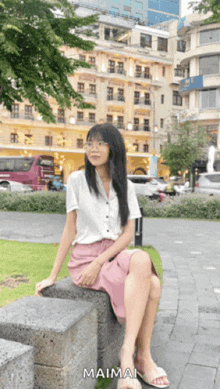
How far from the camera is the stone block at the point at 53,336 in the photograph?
6.48ft

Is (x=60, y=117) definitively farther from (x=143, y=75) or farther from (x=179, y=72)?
(x=179, y=72)

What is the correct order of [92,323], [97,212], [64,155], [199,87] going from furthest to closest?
[64,155] < [199,87] < [97,212] < [92,323]

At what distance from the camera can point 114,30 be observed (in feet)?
162

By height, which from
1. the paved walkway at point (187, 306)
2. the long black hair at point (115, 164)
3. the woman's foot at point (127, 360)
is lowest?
the paved walkway at point (187, 306)

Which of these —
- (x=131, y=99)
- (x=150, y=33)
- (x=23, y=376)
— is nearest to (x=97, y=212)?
(x=23, y=376)

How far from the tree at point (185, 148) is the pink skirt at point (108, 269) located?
3494 cm

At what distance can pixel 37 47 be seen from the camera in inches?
348

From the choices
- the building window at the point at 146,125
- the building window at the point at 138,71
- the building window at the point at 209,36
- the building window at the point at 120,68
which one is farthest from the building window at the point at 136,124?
the building window at the point at 209,36

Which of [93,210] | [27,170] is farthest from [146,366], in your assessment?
[27,170]

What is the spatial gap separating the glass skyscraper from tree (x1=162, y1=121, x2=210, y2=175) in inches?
886

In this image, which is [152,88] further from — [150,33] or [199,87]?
[199,87]

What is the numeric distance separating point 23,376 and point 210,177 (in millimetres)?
19861

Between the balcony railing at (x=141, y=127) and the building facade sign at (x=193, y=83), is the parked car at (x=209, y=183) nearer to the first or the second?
the building facade sign at (x=193, y=83)

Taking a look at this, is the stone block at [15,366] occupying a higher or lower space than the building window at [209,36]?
lower
